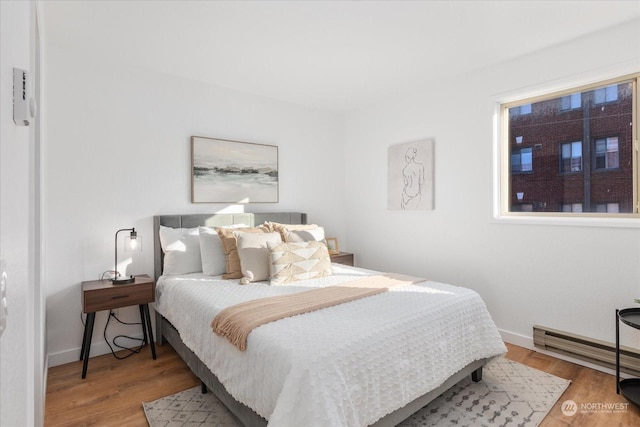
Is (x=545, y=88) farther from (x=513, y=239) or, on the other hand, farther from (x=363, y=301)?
(x=363, y=301)

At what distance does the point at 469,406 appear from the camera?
217 cm

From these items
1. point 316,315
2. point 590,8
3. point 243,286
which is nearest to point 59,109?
point 243,286

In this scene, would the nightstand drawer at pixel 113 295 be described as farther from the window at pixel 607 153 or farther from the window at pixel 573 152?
the window at pixel 607 153

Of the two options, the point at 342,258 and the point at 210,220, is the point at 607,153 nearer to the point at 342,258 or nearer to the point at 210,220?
the point at 342,258

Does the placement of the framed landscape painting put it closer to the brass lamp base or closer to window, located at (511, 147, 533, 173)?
the brass lamp base

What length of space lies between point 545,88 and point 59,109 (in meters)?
4.03

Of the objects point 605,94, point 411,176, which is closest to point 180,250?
point 411,176

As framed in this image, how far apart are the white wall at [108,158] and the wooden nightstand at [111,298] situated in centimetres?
22

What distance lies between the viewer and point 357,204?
4.58m

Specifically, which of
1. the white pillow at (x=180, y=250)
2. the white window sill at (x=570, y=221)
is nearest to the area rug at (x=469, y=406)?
the white pillow at (x=180, y=250)

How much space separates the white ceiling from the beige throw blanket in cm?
190

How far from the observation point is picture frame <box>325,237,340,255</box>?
417 centimetres

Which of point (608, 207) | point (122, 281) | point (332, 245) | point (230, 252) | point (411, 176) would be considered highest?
point (411, 176)

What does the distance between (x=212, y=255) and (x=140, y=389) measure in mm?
1101
